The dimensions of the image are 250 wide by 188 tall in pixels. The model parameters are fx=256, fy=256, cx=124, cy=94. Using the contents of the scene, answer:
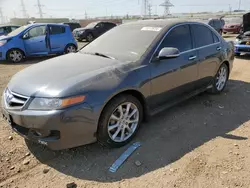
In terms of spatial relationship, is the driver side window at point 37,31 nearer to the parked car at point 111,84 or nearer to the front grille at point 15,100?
the parked car at point 111,84

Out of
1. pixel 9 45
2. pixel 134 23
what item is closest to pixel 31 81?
pixel 134 23

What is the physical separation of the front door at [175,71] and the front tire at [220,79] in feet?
3.16

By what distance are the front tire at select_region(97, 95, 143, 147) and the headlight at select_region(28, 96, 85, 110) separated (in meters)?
0.46

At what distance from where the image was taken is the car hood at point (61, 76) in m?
2.89

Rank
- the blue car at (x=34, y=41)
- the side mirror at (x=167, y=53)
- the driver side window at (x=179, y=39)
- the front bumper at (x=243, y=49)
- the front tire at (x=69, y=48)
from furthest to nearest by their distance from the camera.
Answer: the front tire at (x=69, y=48) < the blue car at (x=34, y=41) < the front bumper at (x=243, y=49) < the driver side window at (x=179, y=39) < the side mirror at (x=167, y=53)

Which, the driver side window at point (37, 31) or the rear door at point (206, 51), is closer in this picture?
the rear door at point (206, 51)

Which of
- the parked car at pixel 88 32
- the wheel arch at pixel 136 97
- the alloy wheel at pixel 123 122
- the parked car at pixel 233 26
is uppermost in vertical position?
the wheel arch at pixel 136 97

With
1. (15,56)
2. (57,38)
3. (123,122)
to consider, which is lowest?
(15,56)

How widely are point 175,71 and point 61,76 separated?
1765 mm

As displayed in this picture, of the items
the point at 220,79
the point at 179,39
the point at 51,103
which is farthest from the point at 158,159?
the point at 220,79

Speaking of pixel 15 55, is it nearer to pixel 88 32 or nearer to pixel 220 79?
pixel 220 79

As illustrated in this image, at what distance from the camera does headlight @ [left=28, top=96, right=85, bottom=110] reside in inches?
109

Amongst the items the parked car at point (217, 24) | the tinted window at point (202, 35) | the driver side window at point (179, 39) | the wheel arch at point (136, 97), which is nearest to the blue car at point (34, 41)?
the tinted window at point (202, 35)

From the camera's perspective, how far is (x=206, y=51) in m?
4.72
